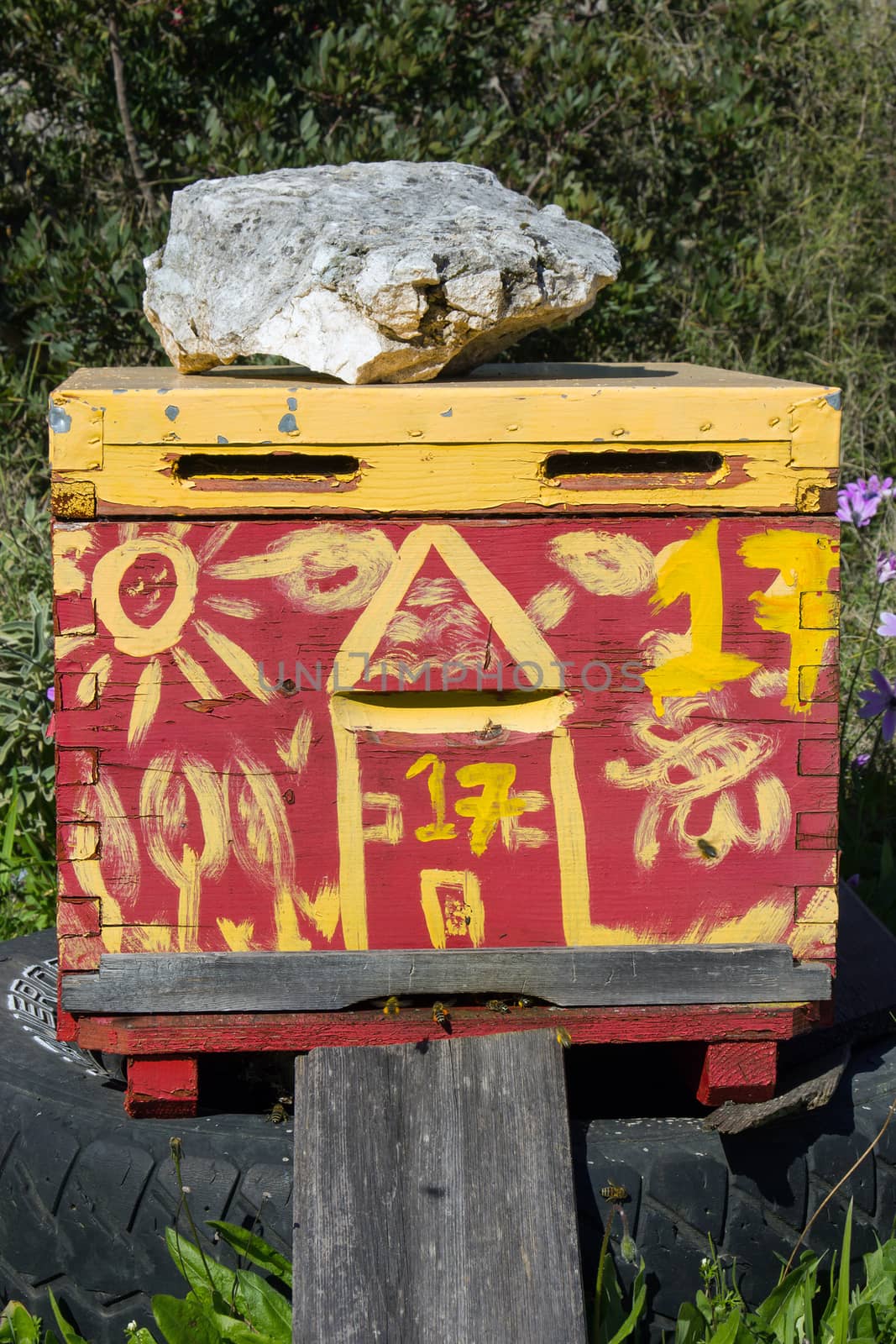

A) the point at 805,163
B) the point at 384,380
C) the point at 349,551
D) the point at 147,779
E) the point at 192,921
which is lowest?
the point at 192,921

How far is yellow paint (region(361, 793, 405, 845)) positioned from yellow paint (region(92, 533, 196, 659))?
33 centimetres

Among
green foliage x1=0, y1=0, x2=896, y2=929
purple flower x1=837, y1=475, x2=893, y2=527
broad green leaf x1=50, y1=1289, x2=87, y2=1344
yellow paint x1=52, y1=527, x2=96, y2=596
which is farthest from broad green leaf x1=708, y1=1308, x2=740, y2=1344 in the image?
green foliage x1=0, y1=0, x2=896, y2=929

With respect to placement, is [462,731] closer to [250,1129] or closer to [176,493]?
[176,493]

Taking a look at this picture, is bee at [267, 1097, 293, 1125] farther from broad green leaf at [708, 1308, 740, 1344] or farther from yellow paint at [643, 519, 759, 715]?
yellow paint at [643, 519, 759, 715]

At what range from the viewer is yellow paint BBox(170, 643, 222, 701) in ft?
5.36

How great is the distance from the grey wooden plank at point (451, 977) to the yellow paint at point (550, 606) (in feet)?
1.42

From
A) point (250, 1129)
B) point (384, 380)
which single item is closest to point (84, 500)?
point (384, 380)

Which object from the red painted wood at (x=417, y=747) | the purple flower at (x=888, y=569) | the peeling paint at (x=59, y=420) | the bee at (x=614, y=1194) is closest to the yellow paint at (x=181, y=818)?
the red painted wood at (x=417, y=747)

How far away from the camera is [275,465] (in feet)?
5.33

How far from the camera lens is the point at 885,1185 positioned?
1781 millimetres

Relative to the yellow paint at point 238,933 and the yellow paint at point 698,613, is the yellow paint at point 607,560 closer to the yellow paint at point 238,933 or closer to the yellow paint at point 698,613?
the yellow paint at point 698,613

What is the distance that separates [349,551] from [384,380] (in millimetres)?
349

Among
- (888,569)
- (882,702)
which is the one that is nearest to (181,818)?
(882,702)

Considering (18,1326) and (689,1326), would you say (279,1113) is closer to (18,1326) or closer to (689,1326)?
(18,1326)
